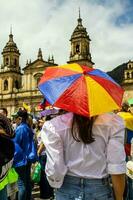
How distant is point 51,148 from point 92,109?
0.44 meters

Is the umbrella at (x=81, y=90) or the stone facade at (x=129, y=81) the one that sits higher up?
the stone facade at (x=129, y=81)

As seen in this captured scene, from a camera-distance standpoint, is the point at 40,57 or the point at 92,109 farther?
the point at 40,57

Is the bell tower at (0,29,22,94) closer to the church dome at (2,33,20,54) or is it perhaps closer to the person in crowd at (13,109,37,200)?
the church dome at (2,33,20,54)

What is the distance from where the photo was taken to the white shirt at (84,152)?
3.49m

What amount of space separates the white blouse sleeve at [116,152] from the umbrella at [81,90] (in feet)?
0.60

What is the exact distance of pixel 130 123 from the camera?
6090mm

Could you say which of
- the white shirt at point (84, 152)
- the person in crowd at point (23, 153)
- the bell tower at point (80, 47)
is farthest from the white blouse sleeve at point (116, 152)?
the bell tower at point (80, 47)

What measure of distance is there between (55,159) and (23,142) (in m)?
3.72

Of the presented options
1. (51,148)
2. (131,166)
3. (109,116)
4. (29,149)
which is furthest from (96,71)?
(29,149)

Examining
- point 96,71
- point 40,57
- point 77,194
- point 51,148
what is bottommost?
point 77,194

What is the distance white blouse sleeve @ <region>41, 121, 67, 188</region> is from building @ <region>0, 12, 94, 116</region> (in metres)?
52.6

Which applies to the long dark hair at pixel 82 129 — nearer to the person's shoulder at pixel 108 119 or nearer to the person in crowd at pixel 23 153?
the person's shoulder at pixel 108 119

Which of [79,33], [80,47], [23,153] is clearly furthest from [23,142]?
[79,33]

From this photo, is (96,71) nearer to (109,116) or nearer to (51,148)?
(109,116)
